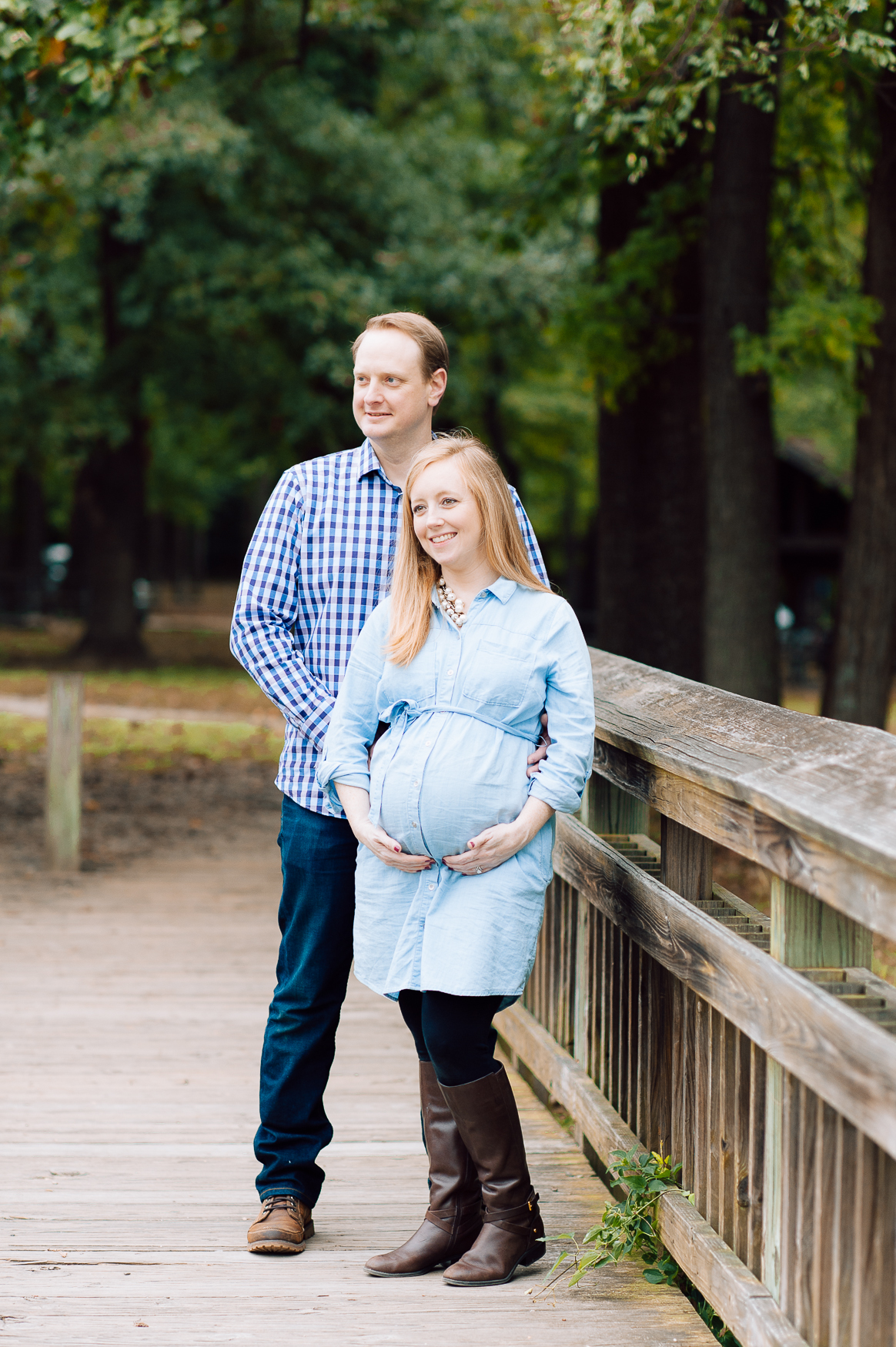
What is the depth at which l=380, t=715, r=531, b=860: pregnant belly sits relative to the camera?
2.95m

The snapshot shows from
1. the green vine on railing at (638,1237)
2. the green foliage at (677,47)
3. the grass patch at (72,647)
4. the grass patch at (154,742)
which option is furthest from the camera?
the grass patch at (72,647)

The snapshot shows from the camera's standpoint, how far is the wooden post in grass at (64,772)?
8.02 m

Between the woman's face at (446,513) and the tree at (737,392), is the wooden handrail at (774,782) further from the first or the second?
the tree at (737,392)

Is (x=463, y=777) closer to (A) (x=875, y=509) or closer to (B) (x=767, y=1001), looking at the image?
(B) (x=767, y=1001)

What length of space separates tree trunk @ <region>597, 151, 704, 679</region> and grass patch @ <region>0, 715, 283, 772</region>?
16.2ft

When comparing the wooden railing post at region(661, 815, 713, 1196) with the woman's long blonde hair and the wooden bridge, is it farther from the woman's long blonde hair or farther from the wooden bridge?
the woman's long blonde hair

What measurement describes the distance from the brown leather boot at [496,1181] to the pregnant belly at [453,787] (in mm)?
543

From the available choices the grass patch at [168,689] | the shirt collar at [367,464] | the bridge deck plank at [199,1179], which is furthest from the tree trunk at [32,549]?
the shirt collar at [367,464]

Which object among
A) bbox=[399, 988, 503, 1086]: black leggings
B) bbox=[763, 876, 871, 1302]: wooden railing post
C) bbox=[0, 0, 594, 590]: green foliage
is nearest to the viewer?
bbox=[763, 876, 871, 1302]: wooden railing post

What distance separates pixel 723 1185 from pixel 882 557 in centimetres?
571

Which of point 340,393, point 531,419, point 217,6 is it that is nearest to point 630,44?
point 217,6

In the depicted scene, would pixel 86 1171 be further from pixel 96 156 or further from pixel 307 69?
pixel 307 69

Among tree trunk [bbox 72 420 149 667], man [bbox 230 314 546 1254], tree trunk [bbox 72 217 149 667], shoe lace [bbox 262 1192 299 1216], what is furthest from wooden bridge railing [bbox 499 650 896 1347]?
tree trunk [bbox 72 420 149 667]

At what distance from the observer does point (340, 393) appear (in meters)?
20.7
